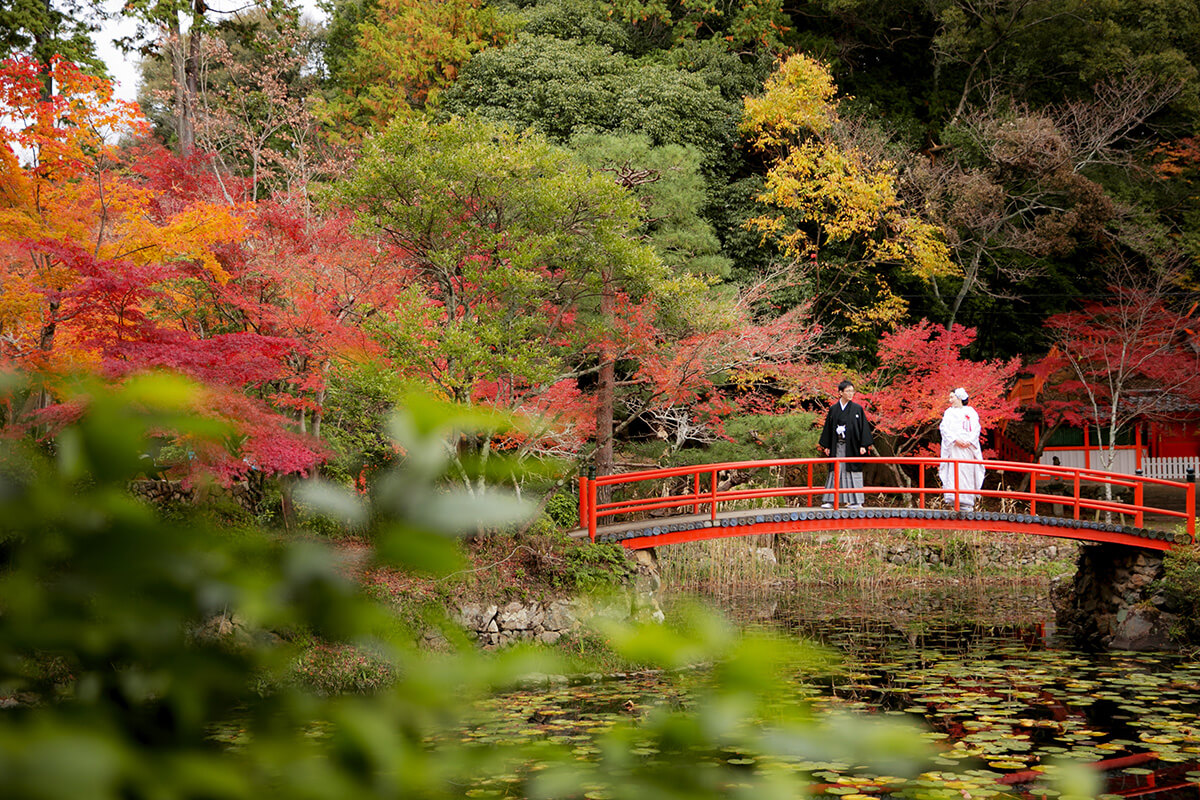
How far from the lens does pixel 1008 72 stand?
19562 millimetres

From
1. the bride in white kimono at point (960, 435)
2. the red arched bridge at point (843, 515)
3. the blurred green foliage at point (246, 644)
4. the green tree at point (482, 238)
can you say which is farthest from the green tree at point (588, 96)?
the blurred green foliage at point (246, 644)

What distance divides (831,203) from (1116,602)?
822cm

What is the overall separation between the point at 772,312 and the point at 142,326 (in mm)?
10287

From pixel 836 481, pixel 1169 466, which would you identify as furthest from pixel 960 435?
pixel 1169 466

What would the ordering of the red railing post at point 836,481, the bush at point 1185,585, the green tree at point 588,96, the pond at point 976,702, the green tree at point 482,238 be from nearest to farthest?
the pond at point 976,702 < the green tree at point 482,238 < the bush at point 1185,585 < the red railing post at point 836,481 < the green tree at point 588,96

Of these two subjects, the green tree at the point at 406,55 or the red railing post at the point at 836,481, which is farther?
the green tree at the point at 406,55

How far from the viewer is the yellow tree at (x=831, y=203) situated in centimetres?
1631

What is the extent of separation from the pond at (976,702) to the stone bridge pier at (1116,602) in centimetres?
37

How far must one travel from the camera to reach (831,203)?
55.1ft

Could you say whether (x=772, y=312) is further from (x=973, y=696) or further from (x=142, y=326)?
(x=142, y=326)

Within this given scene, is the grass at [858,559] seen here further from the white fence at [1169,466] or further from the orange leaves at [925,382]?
the white fence at [1169,466]

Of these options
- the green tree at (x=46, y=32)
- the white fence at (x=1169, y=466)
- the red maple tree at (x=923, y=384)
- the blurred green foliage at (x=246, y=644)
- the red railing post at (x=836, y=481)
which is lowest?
the blurred green foliage at (x=246, y=644)

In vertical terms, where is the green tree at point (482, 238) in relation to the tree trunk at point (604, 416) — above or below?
above

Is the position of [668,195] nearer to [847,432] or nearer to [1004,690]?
[847,432]
